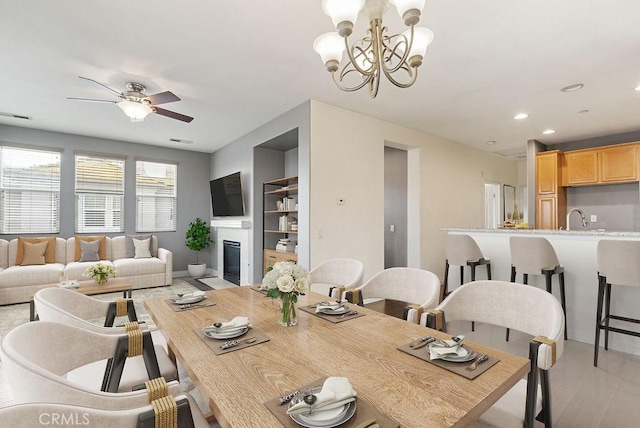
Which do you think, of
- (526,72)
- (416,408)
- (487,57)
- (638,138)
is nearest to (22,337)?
(416,408)

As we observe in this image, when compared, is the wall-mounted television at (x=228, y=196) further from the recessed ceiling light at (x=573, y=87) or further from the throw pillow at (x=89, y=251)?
the recessed ceiling light at (x=573, y=87)

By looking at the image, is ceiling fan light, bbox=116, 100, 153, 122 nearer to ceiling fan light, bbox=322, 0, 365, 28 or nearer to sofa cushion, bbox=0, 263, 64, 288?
ceiling fan light, bbox=322, 0, 365, 28

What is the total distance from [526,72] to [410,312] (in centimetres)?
288

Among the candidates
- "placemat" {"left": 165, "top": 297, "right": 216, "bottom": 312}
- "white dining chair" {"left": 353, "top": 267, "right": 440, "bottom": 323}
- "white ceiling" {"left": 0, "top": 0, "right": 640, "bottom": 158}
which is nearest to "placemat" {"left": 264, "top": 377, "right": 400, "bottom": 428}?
"white dining chair" {"left": 353, "top": 267, "right": 440, "bottom": 323}

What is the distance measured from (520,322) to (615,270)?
71.6 inches

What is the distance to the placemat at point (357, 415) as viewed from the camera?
32.0 inches

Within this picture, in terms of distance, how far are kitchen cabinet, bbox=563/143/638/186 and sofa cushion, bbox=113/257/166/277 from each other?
24.3 feet

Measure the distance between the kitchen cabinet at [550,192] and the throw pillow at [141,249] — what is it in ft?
23.3

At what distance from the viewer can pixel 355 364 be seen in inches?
45.6

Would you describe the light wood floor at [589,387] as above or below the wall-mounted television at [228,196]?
below

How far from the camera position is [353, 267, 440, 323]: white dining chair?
1959 mm

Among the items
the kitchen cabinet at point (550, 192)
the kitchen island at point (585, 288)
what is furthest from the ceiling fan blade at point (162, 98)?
the kitchen cabinet at point (550, 192)

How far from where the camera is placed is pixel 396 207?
19.2 feet

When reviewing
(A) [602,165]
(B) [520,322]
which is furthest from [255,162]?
(A) [602,165]
